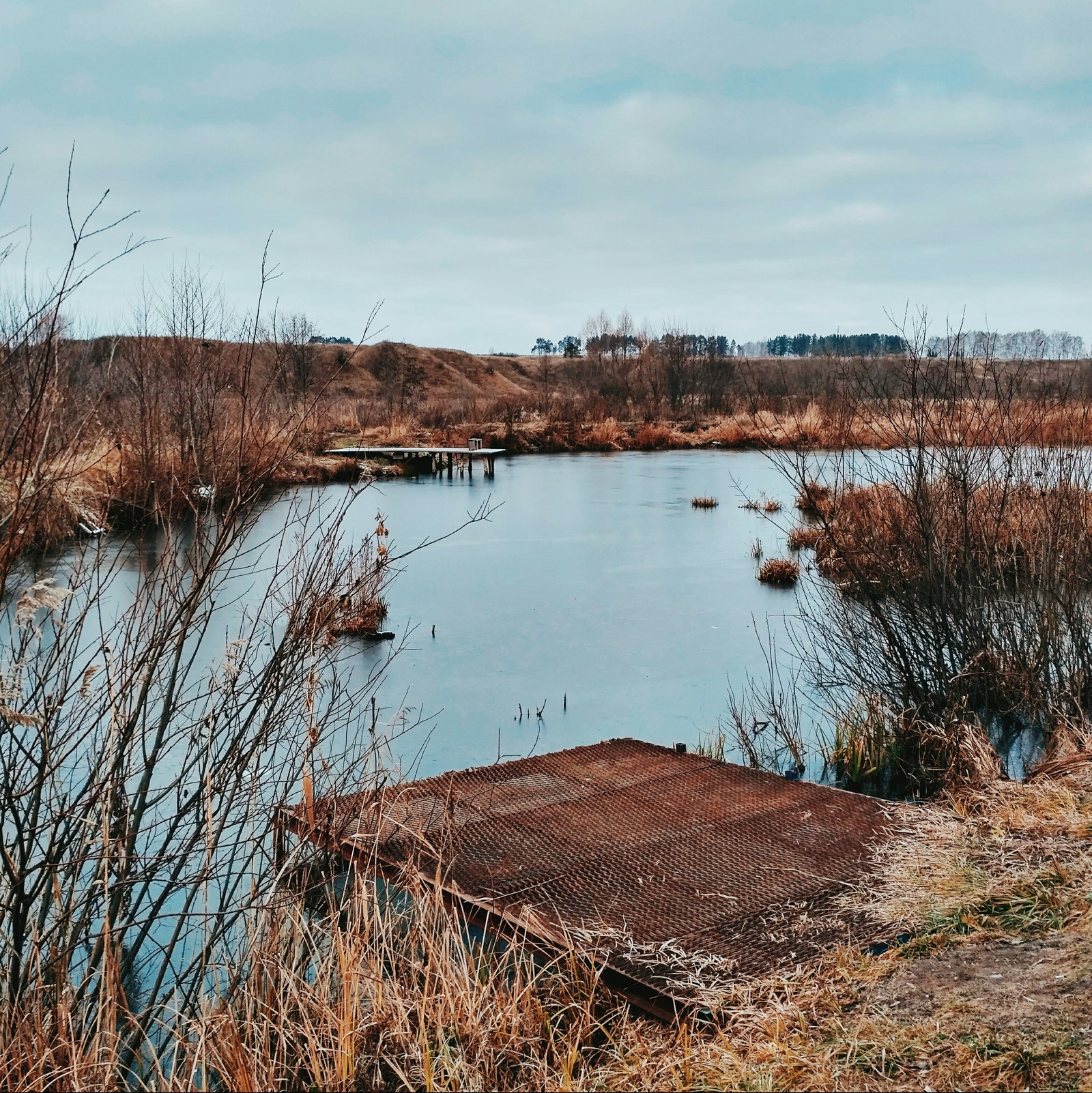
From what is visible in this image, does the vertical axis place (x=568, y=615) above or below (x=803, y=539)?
below

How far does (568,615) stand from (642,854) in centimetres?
676

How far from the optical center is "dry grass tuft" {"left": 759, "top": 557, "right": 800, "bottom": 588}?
13.0 metres

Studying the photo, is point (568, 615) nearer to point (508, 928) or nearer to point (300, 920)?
point (508, 928)

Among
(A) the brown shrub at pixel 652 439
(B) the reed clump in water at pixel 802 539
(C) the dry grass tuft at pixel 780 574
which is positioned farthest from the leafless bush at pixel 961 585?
(A) the brown shrub at pixel 652 439

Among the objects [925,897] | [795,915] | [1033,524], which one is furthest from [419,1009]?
[1033,524]

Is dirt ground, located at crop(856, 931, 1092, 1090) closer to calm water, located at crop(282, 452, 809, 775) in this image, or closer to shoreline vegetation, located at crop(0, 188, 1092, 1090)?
shoreline vegetation, located at crop(0, 188, 1092, 1090)

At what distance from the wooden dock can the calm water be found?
134 inches

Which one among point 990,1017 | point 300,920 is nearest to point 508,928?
point 300,920

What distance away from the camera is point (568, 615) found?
1112cm

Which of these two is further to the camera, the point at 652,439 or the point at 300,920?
the point at 652,439

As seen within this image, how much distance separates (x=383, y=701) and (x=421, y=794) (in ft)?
9.49

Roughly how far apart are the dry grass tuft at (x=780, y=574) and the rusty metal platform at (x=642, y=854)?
748cm

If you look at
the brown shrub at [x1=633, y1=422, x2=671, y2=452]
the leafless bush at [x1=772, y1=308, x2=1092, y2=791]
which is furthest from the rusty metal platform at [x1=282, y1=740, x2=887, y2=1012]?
the brown shrub at [x1=633, y1=422, x2=671, y2=452]

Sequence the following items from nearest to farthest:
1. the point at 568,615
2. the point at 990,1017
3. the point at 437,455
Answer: the point at 990,1017, the point at 568,615, the point at 437,455
